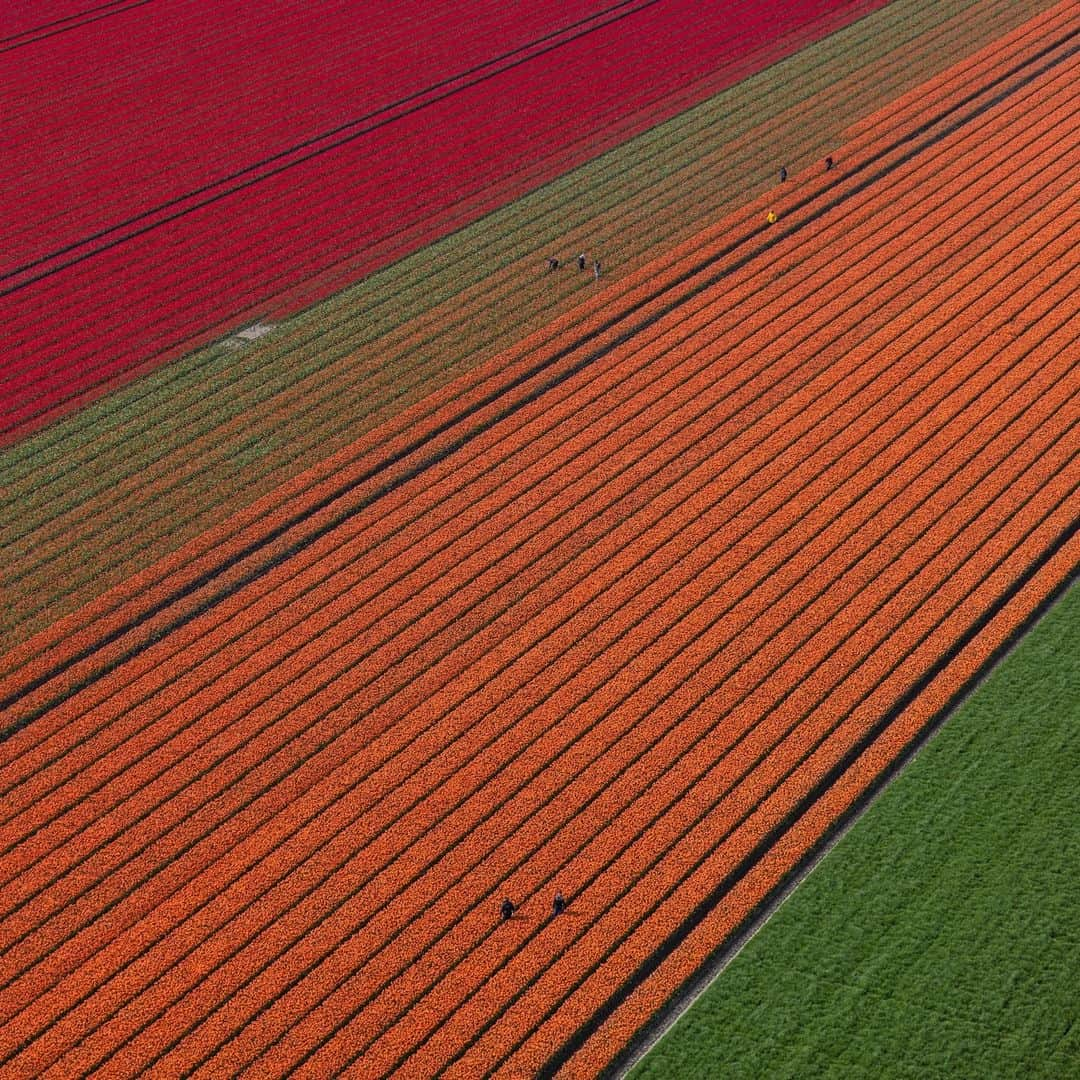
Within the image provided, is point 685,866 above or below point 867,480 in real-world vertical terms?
below

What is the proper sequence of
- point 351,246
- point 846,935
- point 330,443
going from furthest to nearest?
point 351,246
point 330,443
point 846,935

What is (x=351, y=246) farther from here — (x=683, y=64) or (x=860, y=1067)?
(x=860, y=1067)

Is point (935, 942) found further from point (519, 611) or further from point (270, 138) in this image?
point (270, 138)

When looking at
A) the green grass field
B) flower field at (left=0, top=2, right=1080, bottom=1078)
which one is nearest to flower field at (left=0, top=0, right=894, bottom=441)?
flower field at (left=0, top=2, right=1080, bottom=1078)

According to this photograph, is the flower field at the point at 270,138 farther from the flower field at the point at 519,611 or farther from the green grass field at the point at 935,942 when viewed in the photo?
the green grass field at the point at 935,942

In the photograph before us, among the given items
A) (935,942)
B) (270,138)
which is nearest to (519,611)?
(935,942)

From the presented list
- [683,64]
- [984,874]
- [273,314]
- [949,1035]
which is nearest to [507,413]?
[273,314]

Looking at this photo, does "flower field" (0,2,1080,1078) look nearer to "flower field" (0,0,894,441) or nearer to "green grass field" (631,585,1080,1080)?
"flower field" (0,0,894,441)
